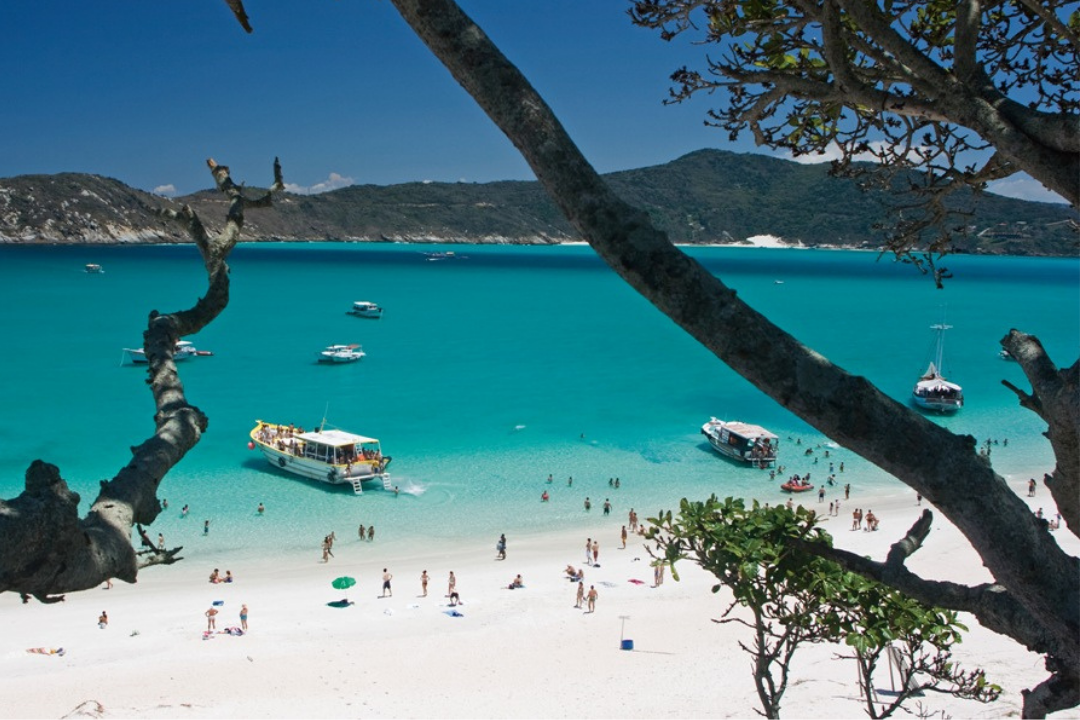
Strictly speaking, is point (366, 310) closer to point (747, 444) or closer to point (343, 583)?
point (747, 444)

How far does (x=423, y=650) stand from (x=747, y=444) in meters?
18.7

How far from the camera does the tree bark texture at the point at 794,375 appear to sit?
249cm

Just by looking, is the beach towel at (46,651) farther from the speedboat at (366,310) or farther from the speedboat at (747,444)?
the speedboat at (366,310)

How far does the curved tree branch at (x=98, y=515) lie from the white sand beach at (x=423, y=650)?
36.5 feet

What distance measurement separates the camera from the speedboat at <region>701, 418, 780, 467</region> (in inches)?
1254

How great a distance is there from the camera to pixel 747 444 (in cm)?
3212

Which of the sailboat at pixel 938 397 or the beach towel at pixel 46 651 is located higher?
the sailboat at pixel 938 397

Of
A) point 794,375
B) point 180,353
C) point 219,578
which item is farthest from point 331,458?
point 180,353

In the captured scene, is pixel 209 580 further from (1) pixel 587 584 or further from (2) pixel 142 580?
(1) pixel 587 584

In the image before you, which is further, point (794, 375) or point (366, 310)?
point (366, 310)

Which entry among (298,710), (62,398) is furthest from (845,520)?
(62,398)

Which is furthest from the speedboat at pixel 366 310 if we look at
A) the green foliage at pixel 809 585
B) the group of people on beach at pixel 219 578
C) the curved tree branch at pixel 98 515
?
the curved tree branch at pixel 98 515

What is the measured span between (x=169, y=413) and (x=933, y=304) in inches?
4415

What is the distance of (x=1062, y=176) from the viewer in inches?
130
